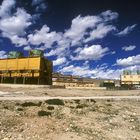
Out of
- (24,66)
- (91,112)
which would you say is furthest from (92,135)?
(24,66)

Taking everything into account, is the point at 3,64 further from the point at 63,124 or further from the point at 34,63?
the point at 63,124

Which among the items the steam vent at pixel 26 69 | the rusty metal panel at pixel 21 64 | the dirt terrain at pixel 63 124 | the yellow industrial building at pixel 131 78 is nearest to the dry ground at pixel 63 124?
the dirt terrain at pixel 63 124

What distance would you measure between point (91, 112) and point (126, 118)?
9.76ft

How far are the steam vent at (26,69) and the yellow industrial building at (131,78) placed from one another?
6645 cm

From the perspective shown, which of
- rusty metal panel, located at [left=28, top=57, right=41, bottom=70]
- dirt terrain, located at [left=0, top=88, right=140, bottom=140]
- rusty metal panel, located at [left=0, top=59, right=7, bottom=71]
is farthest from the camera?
rusty metal panel, located at [left=0, top=59, right=7, bottom=71]

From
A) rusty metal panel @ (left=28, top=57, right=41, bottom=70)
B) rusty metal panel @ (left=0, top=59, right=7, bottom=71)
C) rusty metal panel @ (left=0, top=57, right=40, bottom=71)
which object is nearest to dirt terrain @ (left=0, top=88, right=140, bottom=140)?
rusty metal panel @ (left=28, top=57, right=41, bottom=70)

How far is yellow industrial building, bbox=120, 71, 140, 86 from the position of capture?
137m

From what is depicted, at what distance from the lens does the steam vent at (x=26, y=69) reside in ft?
253

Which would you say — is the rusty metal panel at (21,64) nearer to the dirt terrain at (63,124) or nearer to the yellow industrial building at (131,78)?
the dirt terrain at (63,124)

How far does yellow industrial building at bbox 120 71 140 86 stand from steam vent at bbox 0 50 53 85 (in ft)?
218

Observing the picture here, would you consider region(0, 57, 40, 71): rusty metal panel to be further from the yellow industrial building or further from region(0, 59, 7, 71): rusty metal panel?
the yellow industrial building

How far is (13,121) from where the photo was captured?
17.0 meters

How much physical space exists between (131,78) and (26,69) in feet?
246

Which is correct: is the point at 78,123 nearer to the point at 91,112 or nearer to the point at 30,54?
the point at 91,112
